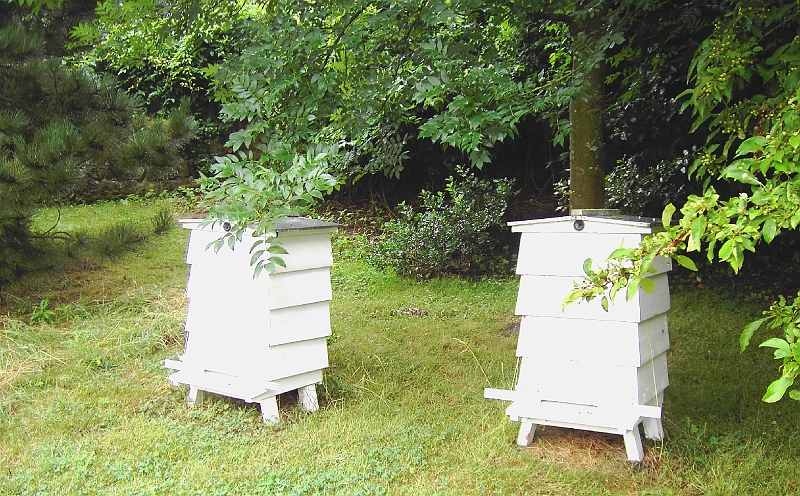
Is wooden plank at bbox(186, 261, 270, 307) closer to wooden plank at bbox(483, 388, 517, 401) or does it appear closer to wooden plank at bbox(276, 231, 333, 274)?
wooden plank at bbox(276, 231, 333, 274)

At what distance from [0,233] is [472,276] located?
4434 mm

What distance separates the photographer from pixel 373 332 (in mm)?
5219

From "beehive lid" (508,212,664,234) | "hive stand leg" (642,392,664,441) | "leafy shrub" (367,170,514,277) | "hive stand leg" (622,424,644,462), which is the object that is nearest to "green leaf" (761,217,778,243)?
"beehive lid" (508,212,664,234)

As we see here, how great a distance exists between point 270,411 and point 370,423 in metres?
0.56

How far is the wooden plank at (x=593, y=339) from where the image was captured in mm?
2898

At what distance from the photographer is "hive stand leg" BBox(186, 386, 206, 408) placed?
12.5ft

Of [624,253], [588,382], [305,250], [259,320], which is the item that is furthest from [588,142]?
[624,253]

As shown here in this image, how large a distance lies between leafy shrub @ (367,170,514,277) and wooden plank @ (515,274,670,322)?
395 centimetres

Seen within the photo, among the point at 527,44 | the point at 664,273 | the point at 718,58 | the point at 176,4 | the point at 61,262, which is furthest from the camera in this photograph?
the point at 527,44

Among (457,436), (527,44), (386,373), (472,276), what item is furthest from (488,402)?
(527,44)

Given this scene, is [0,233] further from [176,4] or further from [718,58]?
[718,58]

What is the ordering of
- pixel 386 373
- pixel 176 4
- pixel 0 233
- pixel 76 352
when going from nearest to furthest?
pixel 176 4 < pixel 386 373 < pixel 76 352 < pixel 0 233

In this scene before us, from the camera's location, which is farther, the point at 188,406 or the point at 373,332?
the point at 373,332

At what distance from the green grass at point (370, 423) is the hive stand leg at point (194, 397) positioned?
76 mm
